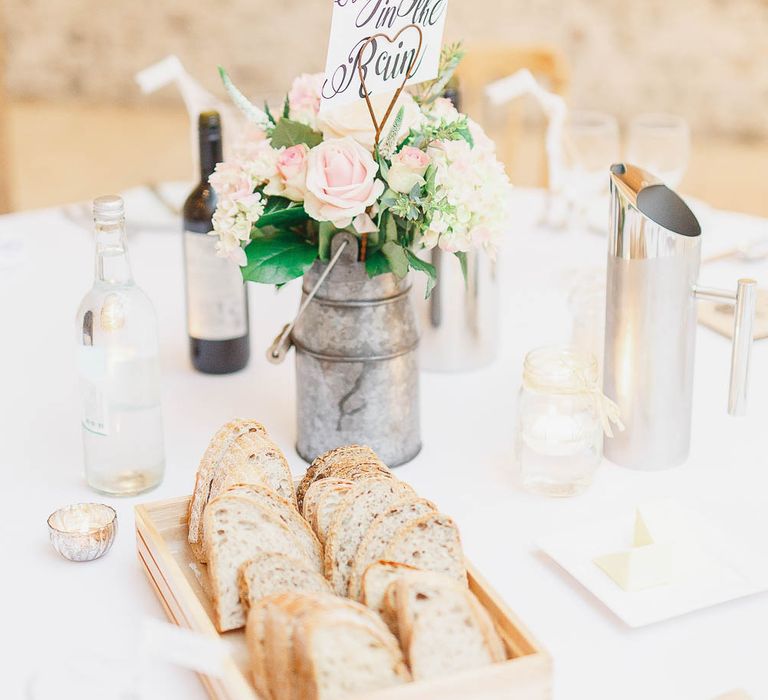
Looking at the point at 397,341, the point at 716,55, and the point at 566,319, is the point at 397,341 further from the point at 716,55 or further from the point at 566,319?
the point at 716,55

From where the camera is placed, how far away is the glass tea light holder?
1265mm

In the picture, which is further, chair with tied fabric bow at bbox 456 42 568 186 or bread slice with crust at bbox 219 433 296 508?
chair with tied fabric bow at bbox 456 42 568 186

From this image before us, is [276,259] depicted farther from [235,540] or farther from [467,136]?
[235,540]

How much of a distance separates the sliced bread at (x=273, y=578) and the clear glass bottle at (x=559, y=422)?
0.39 meters

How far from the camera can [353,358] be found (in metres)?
1.31

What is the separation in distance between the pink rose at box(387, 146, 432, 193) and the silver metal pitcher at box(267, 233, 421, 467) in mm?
90

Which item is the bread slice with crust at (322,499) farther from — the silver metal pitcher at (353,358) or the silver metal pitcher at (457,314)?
the silver metal pitcher at (457,314)

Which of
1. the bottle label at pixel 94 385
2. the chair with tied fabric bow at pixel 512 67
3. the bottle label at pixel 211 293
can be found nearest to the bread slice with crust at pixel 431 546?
the bottle label at pixel 94 385

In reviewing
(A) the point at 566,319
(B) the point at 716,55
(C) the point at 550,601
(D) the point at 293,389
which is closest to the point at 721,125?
(B) the point at 716,55

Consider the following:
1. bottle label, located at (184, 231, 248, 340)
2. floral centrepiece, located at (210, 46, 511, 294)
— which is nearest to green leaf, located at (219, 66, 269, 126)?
floral centrepiece, located at (210, 46, 511, 294)

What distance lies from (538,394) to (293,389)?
423mm

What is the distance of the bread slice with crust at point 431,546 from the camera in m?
1.00

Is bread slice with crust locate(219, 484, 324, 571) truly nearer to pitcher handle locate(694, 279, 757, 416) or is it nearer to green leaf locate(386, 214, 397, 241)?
green leaf locate(386, 214, 397, 241)

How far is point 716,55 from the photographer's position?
5441mm
